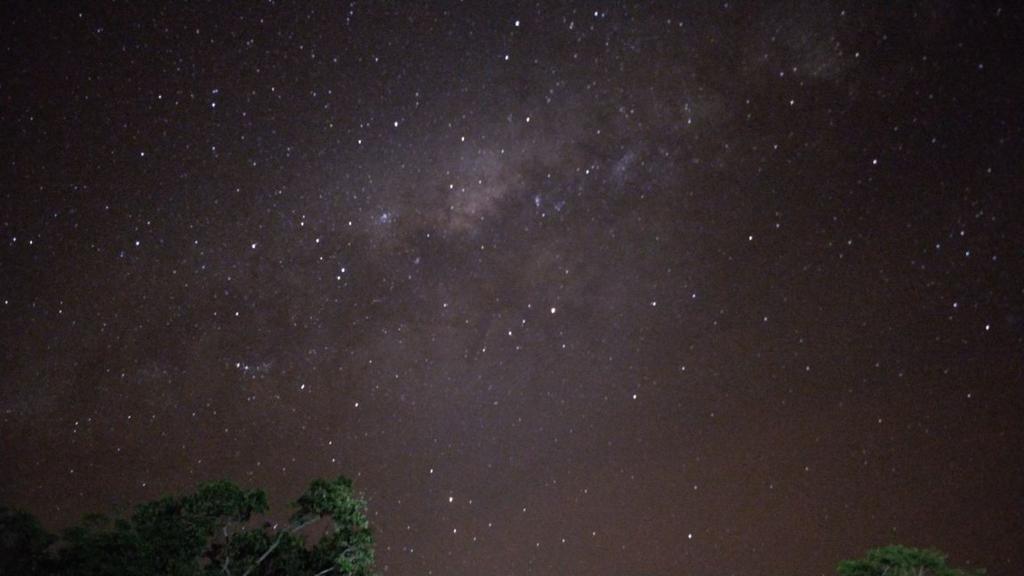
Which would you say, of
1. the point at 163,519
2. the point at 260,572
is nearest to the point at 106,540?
the point at 163,519

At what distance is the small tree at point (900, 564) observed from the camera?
61.3ft

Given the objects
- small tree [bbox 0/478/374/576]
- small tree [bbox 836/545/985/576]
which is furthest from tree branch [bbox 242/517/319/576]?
small tree [bbox 836/545/985/576]

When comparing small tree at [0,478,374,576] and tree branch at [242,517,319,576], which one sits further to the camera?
tree branch at [242,517,319,576]

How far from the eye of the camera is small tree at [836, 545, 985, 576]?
18.7m

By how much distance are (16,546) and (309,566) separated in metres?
4.70

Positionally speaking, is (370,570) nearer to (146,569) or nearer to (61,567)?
(146,569)

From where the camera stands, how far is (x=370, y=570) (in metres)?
13.5

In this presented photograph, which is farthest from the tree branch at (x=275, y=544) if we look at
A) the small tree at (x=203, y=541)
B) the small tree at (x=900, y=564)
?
the small tree at (x=900, y=564)

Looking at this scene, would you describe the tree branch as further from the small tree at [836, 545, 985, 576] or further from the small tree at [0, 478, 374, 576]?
the small tree at [836, 545, 985, 576]

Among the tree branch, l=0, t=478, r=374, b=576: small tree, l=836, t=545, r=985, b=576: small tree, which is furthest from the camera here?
l=836, t=545, r=985, b=576: small tree

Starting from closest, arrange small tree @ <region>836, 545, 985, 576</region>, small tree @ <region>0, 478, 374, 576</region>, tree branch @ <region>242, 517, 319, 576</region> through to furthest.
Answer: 1. small tree @ <region>0, 478, 374, 576</region>
2. tree branch @ <region>242, 517, 319, 576</region>
3. small tree @ <region>836, 545, 985, 576</region>

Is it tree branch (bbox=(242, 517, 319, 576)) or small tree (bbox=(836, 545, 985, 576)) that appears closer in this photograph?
tree branch (bbox=(242, 517, 319, 576))

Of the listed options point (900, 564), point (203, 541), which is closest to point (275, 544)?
point (203, 541)

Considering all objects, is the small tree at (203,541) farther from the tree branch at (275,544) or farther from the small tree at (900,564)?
the small tree at (900,564)
